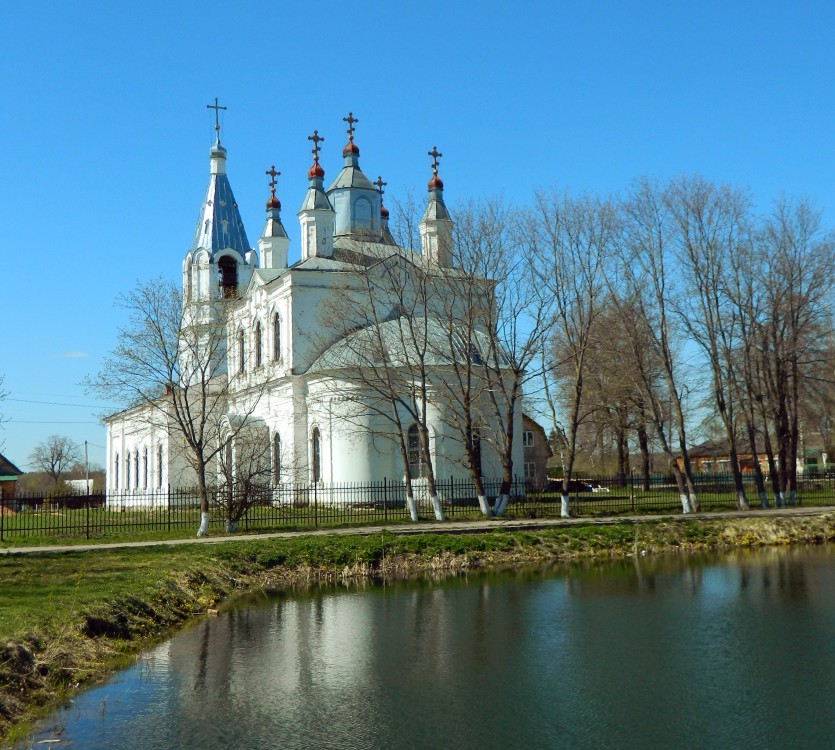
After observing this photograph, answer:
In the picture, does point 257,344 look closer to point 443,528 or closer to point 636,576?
point 443,528

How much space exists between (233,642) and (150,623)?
1533mm

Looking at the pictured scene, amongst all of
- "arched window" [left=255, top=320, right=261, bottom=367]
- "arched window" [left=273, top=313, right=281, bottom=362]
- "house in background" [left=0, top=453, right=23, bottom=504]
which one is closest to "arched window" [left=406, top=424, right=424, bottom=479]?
"arched window" [left=273, top=313, right=281, bottom=362]

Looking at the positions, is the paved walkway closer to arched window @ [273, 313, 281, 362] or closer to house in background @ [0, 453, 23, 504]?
arched window @ [273, 313, 281, 362]

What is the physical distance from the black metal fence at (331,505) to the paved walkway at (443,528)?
1.44 metres

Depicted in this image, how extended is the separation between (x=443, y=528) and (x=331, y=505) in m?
6.57

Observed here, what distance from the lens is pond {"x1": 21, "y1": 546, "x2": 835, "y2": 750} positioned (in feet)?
30.2

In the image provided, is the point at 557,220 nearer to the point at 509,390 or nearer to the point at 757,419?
the point at 509,390

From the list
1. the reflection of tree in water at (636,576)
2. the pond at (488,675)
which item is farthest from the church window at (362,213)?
the pond at (488,675)

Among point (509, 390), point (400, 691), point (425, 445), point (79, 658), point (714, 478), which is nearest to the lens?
point (400, 691)

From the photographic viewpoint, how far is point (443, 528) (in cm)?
2503

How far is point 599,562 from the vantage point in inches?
882

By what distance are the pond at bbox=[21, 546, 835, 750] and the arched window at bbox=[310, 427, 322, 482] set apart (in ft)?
54.4

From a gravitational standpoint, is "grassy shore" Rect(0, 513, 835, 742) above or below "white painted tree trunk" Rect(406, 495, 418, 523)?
below

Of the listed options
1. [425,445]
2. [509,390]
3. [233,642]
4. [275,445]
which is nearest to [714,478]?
[509,390]
